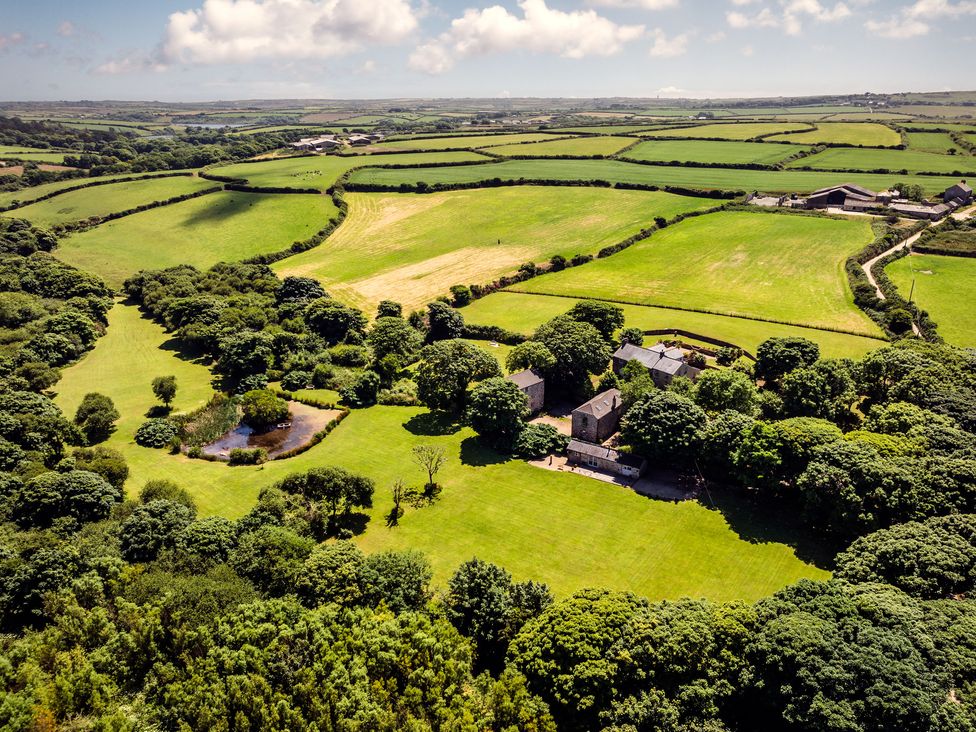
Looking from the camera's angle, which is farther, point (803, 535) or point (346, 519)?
point (346, 519)

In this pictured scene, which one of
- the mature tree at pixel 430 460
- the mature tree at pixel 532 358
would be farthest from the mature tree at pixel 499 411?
the mature tree at pixel 532 358

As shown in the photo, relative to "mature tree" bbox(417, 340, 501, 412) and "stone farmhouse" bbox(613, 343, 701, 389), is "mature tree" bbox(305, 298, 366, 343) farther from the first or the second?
"stone farmhouse" bbox(613, 343, 701, 389)

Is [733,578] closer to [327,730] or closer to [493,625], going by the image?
[493,625]

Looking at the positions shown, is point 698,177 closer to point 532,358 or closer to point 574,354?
point 574,354

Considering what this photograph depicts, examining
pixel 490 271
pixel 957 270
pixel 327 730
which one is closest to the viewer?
pixel 327 730

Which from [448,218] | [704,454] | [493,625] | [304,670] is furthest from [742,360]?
[448,218]
